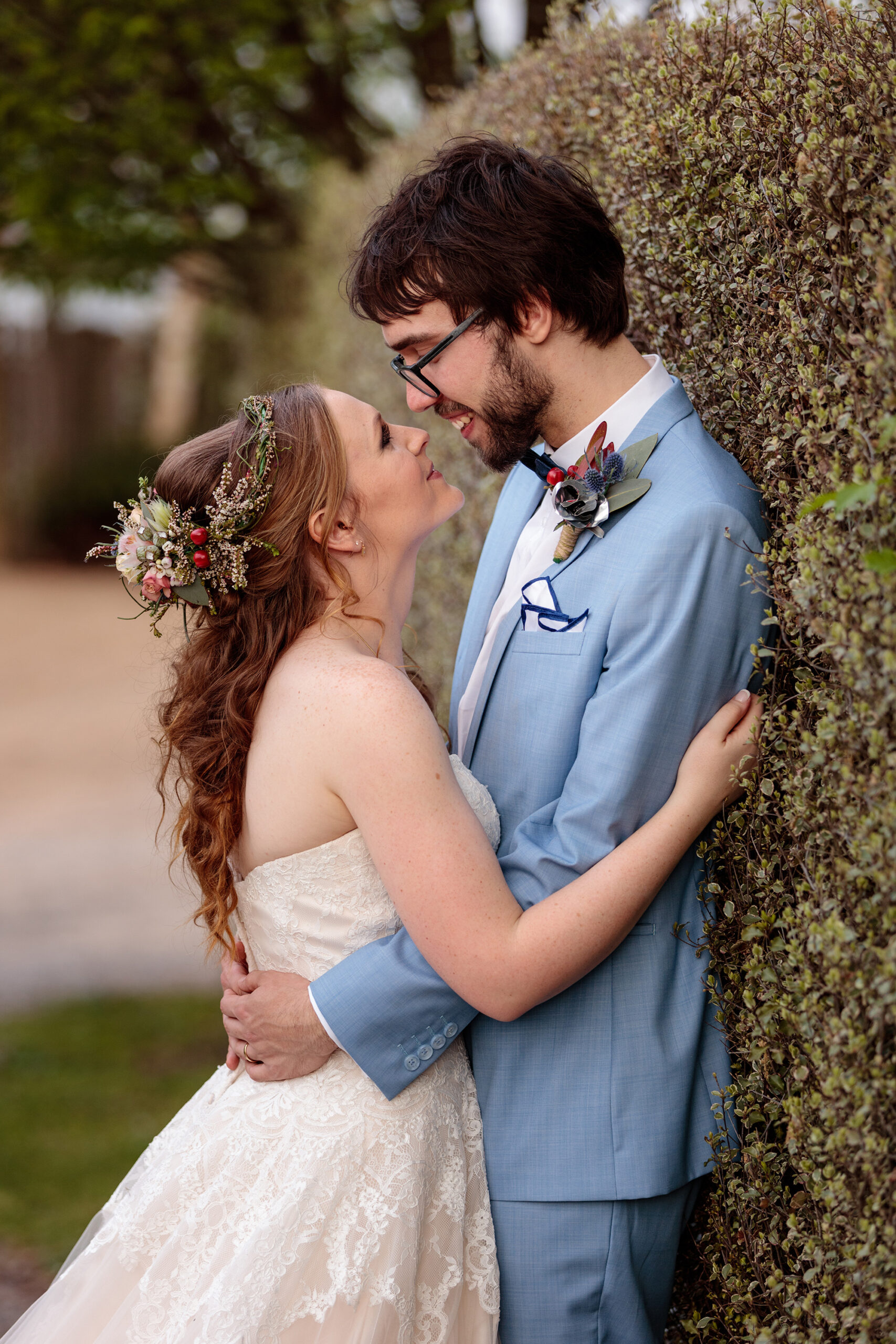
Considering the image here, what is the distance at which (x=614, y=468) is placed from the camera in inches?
88.5

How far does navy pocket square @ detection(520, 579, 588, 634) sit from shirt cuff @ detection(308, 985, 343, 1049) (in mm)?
788

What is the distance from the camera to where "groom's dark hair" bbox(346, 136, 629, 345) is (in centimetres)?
244

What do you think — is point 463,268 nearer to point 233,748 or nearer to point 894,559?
point 233,748

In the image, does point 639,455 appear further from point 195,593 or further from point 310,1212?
point 310,1212

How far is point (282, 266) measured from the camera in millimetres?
13234

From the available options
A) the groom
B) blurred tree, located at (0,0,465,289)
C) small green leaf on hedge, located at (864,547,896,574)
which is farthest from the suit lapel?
blurred tree, located at (0,0,465,289)

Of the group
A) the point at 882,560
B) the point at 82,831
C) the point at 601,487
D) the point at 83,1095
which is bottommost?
the point at 82,831

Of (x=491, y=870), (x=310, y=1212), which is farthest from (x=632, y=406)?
(x=310, y=1212)

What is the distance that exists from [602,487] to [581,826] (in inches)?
24.8

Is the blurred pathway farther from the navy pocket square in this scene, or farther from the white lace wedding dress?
the navy pocket square

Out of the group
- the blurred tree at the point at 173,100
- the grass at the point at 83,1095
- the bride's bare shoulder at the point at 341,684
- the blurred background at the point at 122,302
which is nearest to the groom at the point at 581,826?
the bride's bare shoulder at the point at 341,684

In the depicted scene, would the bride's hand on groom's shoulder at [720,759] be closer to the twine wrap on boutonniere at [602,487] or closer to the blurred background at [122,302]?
the twine wrap on boutonniere at [602,487]

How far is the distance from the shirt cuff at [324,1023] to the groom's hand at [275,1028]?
0.01m

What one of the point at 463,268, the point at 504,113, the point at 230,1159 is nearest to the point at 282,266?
the point at 504,113
